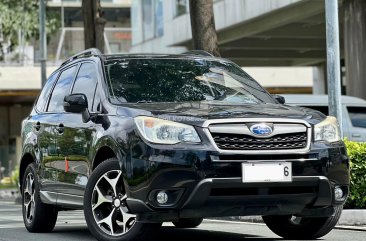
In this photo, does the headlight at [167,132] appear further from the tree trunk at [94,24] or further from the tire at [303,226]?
the tree trunk at [94,24]

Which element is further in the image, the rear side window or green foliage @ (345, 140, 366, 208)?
the rear side window

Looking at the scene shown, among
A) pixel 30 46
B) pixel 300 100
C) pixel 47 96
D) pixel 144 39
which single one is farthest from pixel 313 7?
pixel 30 46

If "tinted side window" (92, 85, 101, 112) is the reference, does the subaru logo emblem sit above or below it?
below

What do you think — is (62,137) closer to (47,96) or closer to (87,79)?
(87,79)

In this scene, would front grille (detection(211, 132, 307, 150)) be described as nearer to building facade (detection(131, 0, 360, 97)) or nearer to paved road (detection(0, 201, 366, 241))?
paved road (detection(0, 201, 366, 241))

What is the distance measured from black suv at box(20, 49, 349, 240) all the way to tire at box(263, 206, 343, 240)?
0.01 meters

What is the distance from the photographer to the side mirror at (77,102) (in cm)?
855

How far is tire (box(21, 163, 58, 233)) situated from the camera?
992 centimetres

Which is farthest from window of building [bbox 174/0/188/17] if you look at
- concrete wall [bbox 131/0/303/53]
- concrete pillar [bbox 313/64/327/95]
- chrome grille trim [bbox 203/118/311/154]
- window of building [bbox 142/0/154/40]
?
chrome grille trim [bbox 203/118/311/154]

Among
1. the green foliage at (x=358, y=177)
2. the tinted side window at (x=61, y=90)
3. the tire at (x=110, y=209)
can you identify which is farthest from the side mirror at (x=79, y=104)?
the green foliage at (x=358, y=177)

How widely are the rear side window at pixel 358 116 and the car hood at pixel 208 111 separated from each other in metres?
8.12

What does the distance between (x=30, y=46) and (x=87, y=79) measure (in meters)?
46.2

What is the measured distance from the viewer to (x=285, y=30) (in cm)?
2875

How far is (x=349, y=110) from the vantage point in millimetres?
16234
